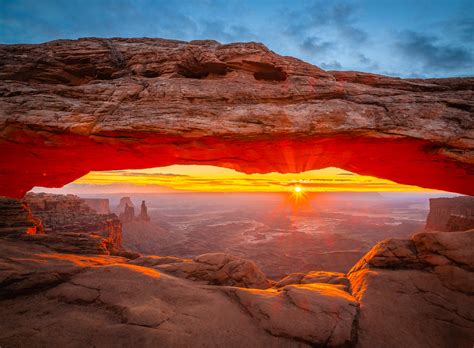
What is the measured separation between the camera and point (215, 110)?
947 cm

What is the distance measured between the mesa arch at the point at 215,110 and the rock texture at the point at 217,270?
496cm

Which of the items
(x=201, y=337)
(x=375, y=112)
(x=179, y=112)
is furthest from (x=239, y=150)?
(x=201, y=337)

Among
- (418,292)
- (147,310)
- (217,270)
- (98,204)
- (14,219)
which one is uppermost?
(14,219)

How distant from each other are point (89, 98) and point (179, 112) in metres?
4.10

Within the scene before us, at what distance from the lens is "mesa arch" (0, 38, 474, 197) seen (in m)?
9.19

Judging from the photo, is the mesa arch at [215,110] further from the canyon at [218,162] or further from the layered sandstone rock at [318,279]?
the layered sandstone rock at [318,279]

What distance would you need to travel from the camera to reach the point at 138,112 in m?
9.29

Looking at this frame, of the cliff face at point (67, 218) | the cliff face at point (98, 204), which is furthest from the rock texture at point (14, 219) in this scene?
the cliff face at point (98, 204)

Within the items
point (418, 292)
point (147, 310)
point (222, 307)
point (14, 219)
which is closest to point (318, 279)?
point (418, 292)

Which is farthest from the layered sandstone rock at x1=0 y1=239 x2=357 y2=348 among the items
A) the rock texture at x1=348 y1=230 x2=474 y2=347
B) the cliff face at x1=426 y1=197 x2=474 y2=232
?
the cliff face at x1=426 y1=197 x2=474 y2=232

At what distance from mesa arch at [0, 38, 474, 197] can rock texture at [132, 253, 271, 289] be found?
16.3ft

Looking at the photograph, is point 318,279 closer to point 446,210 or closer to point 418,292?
point 418,292

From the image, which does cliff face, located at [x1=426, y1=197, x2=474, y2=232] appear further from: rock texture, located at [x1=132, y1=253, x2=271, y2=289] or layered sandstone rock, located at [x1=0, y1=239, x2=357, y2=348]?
layered sandstone rock, located at [x1=0, y1=239, x2=357, y2=348]

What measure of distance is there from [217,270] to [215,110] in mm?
6466
